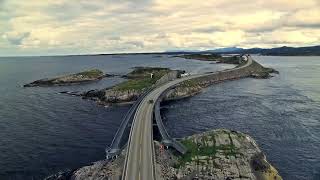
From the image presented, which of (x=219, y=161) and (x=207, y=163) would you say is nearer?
(x=207, y=163)

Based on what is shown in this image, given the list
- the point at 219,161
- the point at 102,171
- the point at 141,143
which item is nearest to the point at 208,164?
the point at 219,161

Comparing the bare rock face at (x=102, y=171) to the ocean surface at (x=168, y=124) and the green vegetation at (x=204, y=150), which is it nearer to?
the ocean surface at (x=168, y=124)

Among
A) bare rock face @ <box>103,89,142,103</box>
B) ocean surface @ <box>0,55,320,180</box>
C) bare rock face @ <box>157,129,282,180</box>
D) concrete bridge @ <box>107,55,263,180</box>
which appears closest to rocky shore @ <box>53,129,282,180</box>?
bare rock face @ <box>157,129,282,180</box>

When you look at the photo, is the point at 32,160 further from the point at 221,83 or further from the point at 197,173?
the point at 221,83

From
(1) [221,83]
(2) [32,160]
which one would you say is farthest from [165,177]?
(1) [221,83]

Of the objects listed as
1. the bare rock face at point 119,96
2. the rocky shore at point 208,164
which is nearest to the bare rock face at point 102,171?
the rocky shore at point 208,164

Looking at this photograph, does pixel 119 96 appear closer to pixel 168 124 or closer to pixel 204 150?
pixel 168 124

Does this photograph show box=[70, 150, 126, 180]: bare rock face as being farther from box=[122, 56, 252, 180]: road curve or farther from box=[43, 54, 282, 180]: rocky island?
box=[122, 56, 252, 180]: road curve
